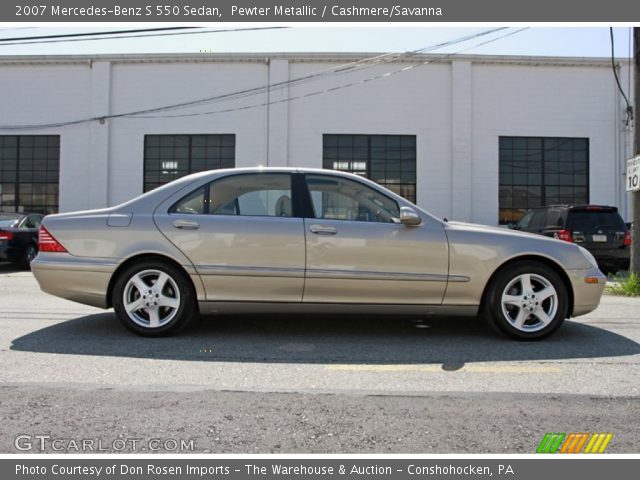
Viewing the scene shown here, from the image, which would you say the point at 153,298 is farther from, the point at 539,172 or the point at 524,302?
the point at 539,172

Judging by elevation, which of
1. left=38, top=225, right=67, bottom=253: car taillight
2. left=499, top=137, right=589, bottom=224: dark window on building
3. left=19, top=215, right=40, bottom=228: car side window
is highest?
left=499, top=137, right=589, bottom=224: dark window on building

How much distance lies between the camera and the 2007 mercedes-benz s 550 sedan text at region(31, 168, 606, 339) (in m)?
4.52

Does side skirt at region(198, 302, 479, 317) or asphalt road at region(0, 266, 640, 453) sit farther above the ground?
side skirt at region(198, 302, 479, 317)

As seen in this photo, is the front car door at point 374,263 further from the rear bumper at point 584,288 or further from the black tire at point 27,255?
the black tire at point 27,255

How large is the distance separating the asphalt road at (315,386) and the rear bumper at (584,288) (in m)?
0.34

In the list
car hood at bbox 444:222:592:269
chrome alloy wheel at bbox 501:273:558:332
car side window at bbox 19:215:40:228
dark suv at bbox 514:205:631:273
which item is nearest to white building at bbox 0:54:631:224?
car side window at bbox 19:215:40:228

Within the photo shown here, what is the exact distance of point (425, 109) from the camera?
16.5 meters

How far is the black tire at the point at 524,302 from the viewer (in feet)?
15.0

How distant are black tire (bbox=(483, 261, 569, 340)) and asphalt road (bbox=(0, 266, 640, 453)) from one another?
16cm

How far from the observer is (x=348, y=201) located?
474cm

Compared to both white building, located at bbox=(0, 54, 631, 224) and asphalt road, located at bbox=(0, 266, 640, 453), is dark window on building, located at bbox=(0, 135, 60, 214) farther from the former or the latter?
asphalt road, located at bbox=(0, 266, 640, 453)

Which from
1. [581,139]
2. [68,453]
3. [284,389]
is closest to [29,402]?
[68,453]

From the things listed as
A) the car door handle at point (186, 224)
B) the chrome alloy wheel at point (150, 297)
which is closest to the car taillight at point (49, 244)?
the chrome alloy wheel at point (150, 297)

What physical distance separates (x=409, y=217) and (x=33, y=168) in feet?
56.6
